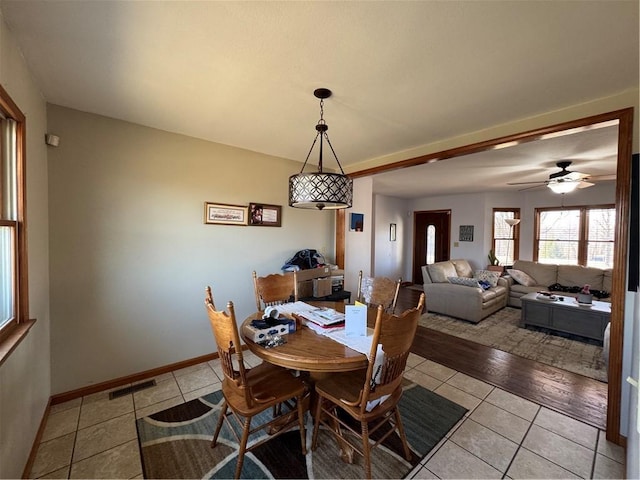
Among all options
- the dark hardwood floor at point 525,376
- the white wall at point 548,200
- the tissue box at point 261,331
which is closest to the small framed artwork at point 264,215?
the tissue box at point 261,331

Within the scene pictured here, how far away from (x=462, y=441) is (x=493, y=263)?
5192mm

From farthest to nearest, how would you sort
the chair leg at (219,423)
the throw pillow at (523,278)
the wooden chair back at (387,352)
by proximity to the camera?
1. the throw pillow at (523,278)
2. the chair leg at (219,423)
3. the wooden chair back at (387,352)

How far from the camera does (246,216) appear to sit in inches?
126

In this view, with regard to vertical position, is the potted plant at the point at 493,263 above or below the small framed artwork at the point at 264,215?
below

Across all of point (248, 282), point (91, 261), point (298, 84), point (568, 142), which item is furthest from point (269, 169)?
point (568, 142)

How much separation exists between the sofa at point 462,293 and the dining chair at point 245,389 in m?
3.56

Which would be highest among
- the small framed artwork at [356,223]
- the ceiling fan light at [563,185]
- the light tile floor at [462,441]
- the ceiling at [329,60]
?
the ceiling at [329,60]

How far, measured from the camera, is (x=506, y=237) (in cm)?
638

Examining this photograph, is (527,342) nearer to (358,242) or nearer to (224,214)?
(358,242)

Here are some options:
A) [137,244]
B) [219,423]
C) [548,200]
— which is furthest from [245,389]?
[548,200]

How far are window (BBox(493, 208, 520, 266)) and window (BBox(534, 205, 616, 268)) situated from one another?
15.4 inches

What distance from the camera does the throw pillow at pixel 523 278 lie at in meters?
5.26

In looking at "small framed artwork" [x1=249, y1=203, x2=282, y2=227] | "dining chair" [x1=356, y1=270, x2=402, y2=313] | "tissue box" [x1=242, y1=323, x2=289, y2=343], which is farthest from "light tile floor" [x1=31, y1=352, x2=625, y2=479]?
Answer: "small framed artwork" [x1=249, y1=203, x2=282, y2=227]

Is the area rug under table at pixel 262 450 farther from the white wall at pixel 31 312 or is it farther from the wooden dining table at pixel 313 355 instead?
the white wall at pixel 31 312
